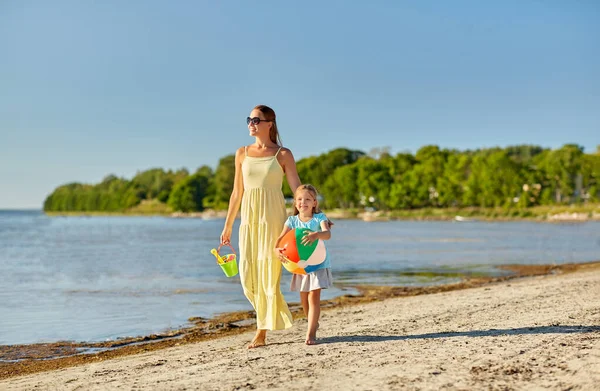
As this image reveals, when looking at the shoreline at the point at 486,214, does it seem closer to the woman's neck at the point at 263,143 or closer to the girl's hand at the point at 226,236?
the girl's hand at the point at 226,236

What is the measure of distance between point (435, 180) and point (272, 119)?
107 m

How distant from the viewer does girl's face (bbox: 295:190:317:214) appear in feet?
20.9

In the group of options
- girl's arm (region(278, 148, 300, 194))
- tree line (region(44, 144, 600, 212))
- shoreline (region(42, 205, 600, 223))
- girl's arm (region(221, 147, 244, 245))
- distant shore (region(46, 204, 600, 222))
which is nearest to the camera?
girl's arm (region(278, 148, 300, 194))

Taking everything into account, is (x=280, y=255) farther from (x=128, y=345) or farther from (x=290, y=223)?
(x=128, y=345)

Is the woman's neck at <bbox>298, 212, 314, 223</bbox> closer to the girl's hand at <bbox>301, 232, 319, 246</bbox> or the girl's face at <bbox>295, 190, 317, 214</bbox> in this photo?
the girl's face at <bbox>295, 190, 317, 214</bbox>

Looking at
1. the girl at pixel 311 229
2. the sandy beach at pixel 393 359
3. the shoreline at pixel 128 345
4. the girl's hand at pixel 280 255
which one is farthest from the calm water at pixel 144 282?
the girl's hand at pixel 280 255

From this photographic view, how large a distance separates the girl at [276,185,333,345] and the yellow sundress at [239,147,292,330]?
0.16 m

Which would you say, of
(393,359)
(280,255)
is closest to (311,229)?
(280,255)

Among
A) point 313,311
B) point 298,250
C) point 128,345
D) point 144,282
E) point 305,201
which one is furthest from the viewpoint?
point 144,282

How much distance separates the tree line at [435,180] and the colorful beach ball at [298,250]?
92.8m

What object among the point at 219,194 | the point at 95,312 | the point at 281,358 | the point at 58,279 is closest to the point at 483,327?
the point at 281,358

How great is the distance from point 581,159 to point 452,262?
255ft

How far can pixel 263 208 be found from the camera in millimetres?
6449

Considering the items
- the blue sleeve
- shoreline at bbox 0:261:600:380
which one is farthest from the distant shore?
the blue sleeve
